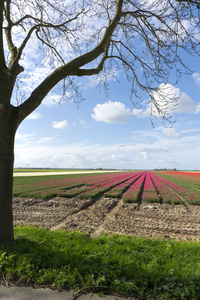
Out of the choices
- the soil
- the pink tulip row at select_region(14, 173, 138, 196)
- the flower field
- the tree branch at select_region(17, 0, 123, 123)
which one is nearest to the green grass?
the soil

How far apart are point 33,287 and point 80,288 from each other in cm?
73

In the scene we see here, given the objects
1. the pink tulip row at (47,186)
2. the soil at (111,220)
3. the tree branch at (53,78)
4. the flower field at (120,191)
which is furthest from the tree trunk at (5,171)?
the pink tulip row at (47,186)

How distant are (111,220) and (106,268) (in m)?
5.55

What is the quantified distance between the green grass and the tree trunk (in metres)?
0.39

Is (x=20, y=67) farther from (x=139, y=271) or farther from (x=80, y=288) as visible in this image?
(x=139, y=271)

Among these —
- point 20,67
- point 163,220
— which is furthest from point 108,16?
Result: point 163,220

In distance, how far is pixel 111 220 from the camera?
8.38 metres

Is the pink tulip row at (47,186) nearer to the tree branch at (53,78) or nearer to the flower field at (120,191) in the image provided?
the flower field at (120,191)

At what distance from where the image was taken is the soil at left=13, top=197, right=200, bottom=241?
273 inches

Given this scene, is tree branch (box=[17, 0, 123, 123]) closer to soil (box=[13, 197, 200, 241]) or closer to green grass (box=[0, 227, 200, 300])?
green grass (box=[0, 227, 200, 300])

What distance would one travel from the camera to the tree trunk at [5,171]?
3883 mm

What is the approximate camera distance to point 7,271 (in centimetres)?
304

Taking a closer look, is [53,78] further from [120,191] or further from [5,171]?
[120,191]

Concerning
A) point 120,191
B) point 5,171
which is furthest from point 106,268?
point 120,191
